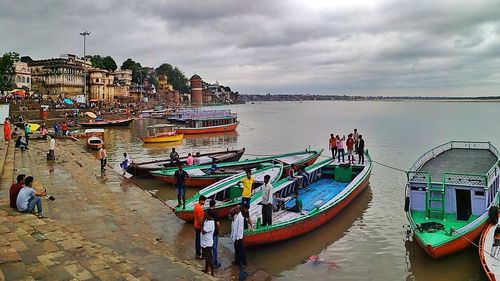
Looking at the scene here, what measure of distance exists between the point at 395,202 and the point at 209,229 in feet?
→ 41.4

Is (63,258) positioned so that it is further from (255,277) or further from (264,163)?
(264,163)

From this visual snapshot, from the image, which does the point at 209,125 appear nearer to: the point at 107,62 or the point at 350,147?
the point at 350,147

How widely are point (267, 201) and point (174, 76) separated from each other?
171 meters

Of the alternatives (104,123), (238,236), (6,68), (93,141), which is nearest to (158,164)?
(238,236)

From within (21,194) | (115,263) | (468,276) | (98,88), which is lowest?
(468,276)

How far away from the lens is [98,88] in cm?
8875

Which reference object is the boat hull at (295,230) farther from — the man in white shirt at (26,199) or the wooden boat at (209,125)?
the wooden boat at (209,125)

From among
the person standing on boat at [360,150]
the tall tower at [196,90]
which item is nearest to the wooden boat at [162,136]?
the person standing on boat at [360,150]

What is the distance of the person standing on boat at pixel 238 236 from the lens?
9727 millimetres

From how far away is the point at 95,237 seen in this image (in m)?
11.1

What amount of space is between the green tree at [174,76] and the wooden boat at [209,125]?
12101cm

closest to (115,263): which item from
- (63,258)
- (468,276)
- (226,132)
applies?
(63,258)

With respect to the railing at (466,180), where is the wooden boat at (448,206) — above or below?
below

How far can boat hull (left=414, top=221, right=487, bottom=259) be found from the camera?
11312 millimetres
